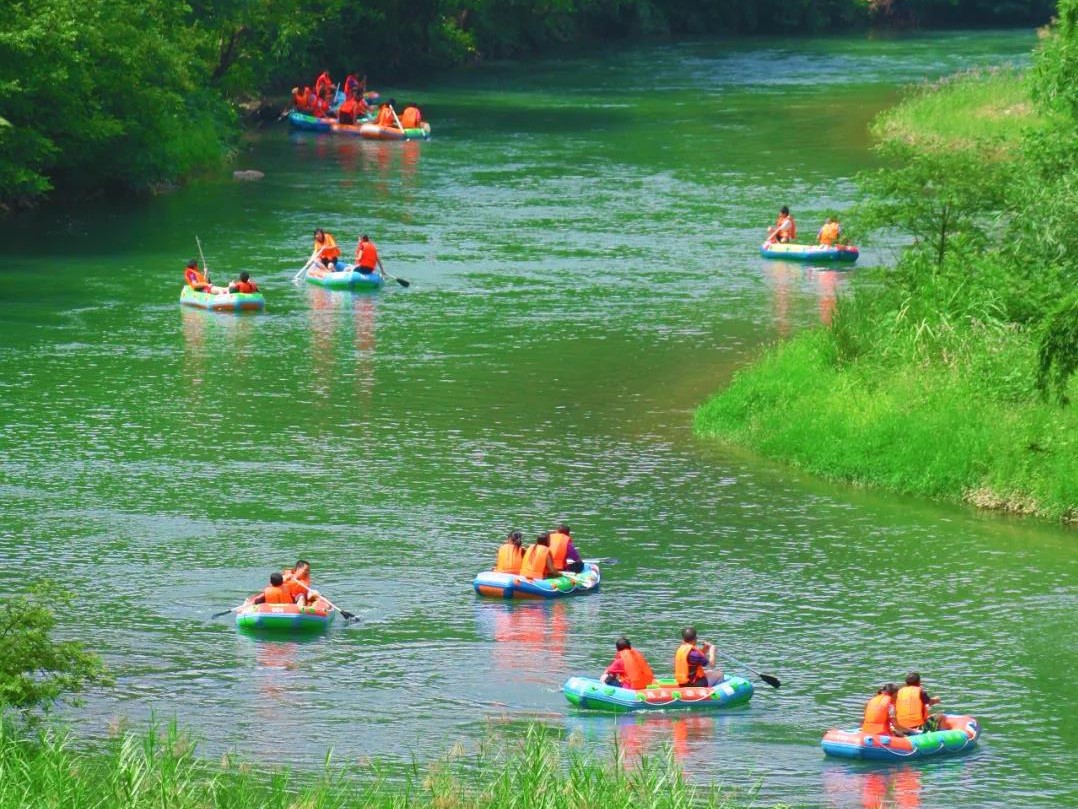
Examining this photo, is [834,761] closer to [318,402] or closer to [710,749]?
[710,749]

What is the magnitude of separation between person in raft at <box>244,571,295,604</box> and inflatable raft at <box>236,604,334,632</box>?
0.37ft

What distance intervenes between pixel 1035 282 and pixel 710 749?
15885 millimetres

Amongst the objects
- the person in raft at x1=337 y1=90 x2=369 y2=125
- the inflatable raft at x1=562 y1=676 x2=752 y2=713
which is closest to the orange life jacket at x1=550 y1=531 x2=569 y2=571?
the inflatable raft at x1=562 y1=676 x2=752 y2=713

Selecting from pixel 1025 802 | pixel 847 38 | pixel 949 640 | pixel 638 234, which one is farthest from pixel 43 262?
pixel 847 38

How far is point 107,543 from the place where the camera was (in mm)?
30453

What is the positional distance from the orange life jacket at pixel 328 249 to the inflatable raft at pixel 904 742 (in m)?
28.1

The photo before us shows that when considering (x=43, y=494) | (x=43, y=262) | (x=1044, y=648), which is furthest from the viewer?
(x=43, y=262)

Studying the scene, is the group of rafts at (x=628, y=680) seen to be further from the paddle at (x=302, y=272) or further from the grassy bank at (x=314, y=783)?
the paddle at (x=302, y=272)

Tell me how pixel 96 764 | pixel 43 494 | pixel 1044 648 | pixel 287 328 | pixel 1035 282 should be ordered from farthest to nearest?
pixel 287 328 → pixel 1035 282 → pixel 43 494 → pixel 1044 648 → pixel 96 764

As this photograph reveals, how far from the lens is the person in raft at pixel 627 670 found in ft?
80.1

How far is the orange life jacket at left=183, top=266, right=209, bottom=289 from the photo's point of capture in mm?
46812

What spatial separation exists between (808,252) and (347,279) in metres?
11.2

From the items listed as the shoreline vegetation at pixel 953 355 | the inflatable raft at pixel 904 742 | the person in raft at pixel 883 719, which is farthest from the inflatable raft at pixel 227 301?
the person in raft at pixel 883 719

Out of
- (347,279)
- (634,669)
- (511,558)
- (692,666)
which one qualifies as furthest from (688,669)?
(347,279)
